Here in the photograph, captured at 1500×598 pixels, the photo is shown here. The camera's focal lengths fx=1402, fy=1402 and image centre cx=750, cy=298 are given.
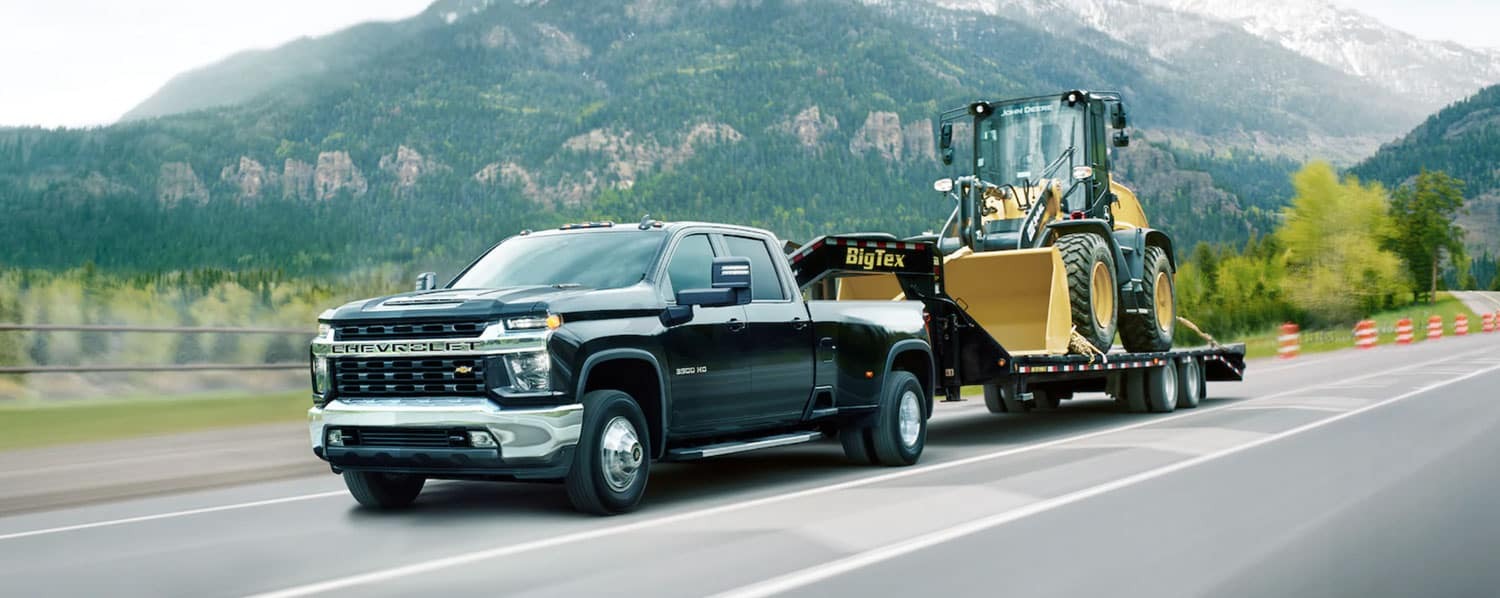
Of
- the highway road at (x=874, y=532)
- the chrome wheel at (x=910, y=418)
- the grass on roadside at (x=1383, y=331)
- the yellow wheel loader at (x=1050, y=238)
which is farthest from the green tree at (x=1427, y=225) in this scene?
the highway road at (x=874, y=532)

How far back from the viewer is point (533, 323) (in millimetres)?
8391

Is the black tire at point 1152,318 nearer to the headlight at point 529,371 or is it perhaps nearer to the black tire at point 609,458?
the black tire at point 609,458

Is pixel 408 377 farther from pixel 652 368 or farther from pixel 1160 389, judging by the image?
pixel 1160 389

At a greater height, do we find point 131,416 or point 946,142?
point 946,142

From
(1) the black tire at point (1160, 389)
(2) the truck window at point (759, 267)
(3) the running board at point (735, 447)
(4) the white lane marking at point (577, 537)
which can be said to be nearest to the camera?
(4) the white lane marking at point (577, 537)

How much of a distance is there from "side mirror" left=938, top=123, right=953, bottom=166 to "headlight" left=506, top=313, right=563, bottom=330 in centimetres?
1121

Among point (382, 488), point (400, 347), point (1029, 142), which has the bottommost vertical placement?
point (382, 488)

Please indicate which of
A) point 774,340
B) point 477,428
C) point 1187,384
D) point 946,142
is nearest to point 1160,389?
point 1187,384

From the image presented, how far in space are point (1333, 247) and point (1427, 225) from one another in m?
35.3

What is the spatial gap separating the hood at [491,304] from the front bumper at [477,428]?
0.53 m

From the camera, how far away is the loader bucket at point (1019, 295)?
15.8 meters

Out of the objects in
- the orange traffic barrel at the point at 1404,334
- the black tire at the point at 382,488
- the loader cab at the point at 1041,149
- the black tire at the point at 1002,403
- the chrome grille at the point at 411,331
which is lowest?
the orange traffic barrel at the point at 1404,334

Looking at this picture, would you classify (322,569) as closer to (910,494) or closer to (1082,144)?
(910,494)

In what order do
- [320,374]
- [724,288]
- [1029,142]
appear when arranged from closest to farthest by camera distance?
[320,374], [724,288], [1029,142]
